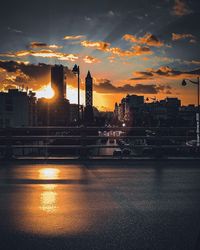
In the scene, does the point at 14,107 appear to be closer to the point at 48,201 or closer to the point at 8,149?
the point at 8,149

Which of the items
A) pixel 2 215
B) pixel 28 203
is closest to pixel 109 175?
pixel 28 203

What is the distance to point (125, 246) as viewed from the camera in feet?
15.0

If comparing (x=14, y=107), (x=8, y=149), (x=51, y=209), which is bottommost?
(x=51, y=209)

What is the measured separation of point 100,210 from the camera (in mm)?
6352

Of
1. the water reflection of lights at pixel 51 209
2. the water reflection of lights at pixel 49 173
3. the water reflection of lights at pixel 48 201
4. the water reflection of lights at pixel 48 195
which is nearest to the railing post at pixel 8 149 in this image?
the water reflection of lights at pixel 49 173

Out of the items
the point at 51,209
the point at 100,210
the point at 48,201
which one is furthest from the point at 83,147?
the point at 100,210

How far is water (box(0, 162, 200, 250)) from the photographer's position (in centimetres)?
479

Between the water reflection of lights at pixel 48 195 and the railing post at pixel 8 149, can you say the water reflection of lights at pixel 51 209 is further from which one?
the railing post at pixel 8 149

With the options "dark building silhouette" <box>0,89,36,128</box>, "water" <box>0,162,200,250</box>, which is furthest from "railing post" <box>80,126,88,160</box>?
"dark building silhouette" <box>0,89,36,128</box>

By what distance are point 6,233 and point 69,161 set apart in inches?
351

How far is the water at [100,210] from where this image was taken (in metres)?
4.79

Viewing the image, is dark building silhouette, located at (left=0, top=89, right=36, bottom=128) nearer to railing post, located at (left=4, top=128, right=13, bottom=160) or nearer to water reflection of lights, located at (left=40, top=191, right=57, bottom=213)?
railing post, located at (left=4, top=128, right=13, bottom=160)

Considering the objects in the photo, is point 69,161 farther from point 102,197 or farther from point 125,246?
point 125,246

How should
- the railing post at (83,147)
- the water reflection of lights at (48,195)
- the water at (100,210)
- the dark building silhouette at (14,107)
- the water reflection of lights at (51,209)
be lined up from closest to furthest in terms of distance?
1. the water at (100,210)
2. the water reflection of lights at (51,209)
3. the water reflection of lights at (48,195)
4. the railing post at (83,147)
5. the dark building silhouette at (14,107)
